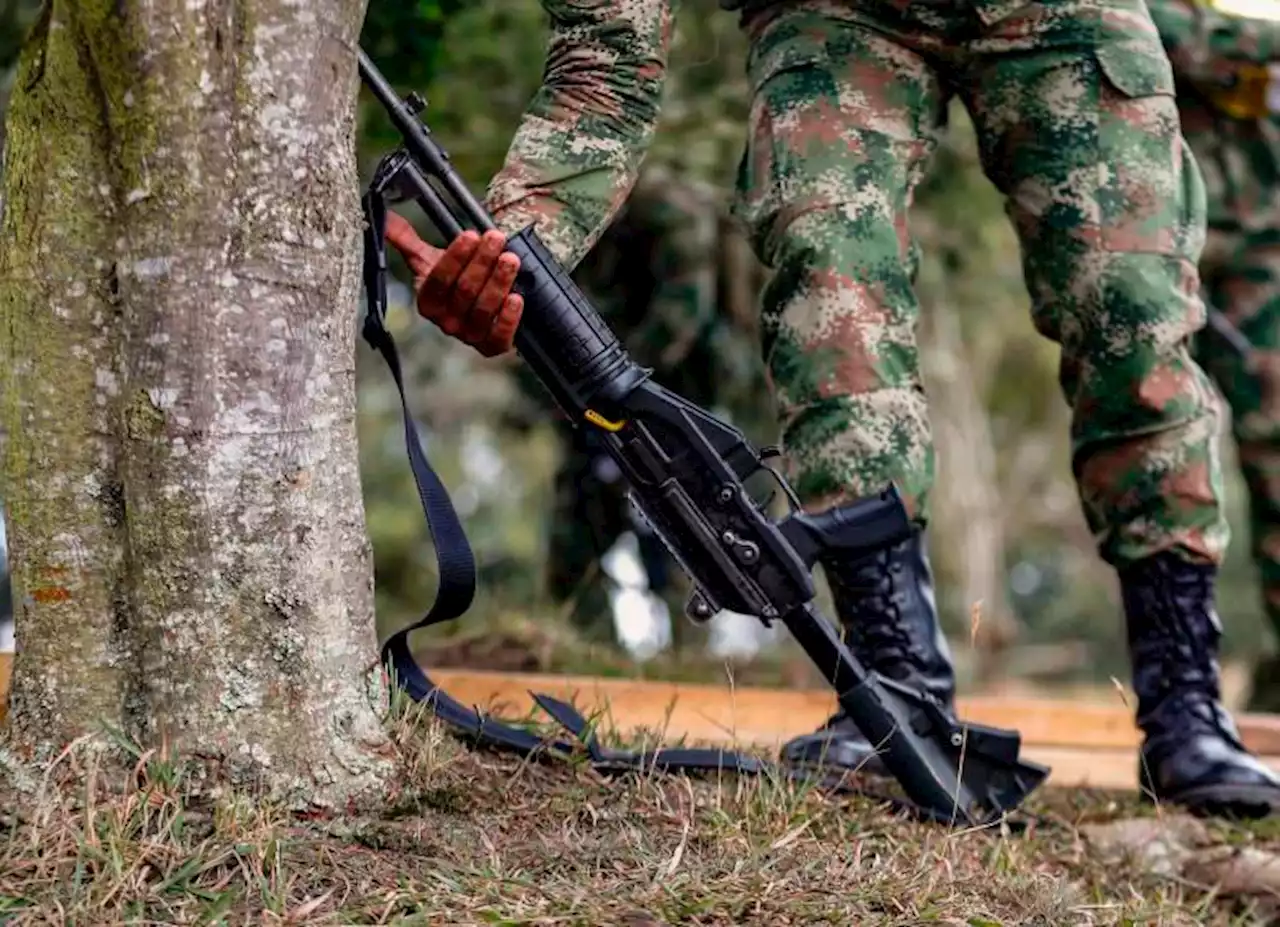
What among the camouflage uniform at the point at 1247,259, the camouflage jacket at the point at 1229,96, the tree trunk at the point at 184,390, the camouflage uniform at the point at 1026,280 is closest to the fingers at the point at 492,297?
the tree trunk at the point at 184,390

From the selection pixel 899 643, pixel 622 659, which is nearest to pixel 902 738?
pixel 899 643

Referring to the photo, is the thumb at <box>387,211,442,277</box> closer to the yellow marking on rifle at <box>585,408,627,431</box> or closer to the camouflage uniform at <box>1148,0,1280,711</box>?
the yellow marking on rifle at <box>585,408,627,431</box>

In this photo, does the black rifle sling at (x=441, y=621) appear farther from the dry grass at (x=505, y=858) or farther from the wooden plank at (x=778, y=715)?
the wooden plank at (x=778, y=715)

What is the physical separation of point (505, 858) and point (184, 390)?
0.68m

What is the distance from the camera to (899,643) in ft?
8.59

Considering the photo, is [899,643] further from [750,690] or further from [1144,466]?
[750,690]

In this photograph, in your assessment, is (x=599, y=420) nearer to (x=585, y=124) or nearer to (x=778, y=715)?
(x=585, y=124)

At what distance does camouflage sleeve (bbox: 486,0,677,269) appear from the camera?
2361 mm

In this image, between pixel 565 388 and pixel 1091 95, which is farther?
pixel 1091 95

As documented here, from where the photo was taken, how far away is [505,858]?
6.08 ft

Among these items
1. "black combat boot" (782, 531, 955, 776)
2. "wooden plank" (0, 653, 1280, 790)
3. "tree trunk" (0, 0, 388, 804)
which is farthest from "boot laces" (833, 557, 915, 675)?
"tree trunk" (0, 0, 388, 804)

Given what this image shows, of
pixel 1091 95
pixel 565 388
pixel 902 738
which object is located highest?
pixel 1091 95

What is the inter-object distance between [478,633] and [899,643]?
216 centimetres

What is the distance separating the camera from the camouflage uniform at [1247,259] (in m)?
5.22
